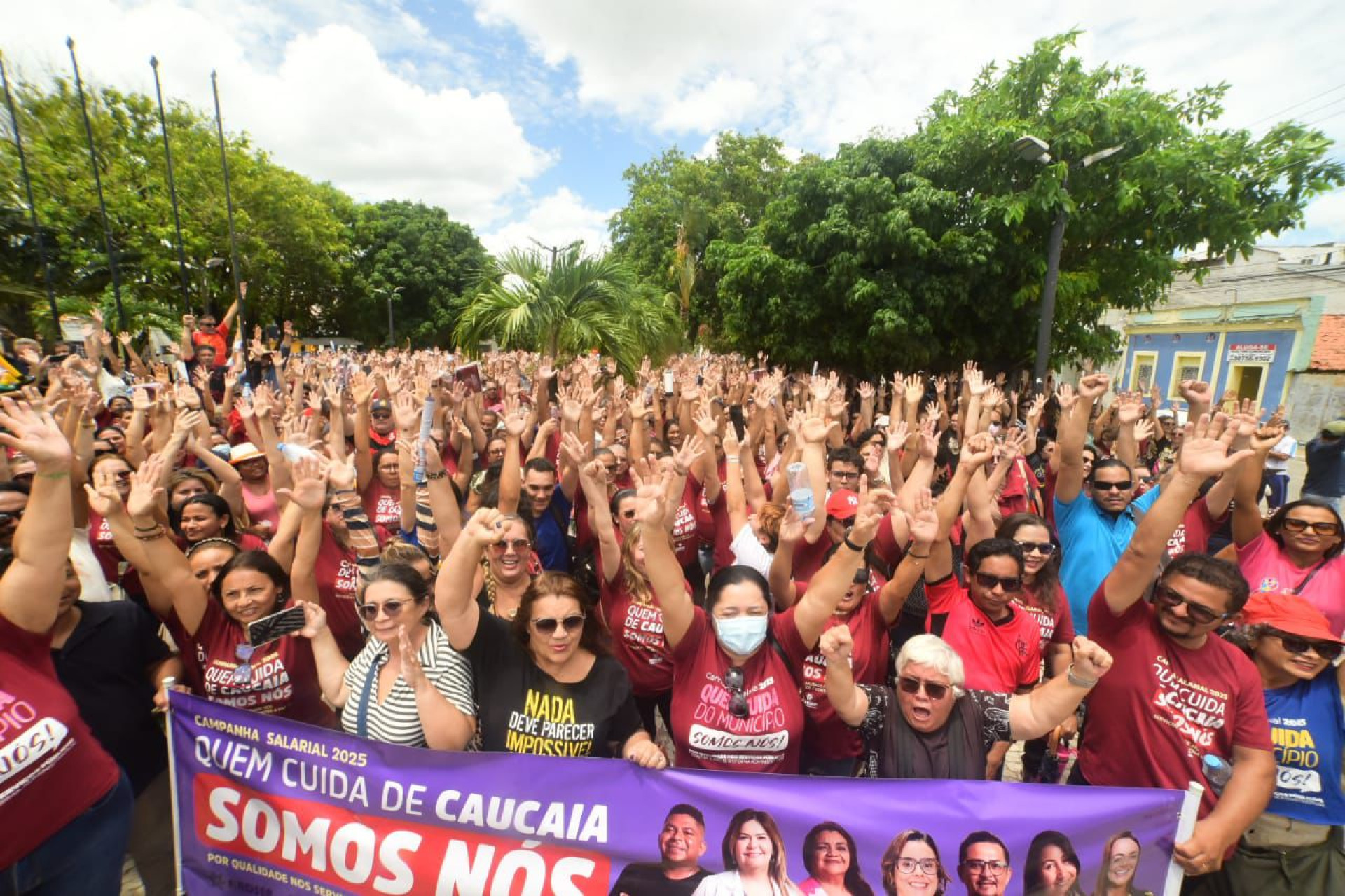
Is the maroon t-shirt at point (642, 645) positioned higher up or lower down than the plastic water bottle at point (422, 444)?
lower down

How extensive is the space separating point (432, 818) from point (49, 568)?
4.97 ft

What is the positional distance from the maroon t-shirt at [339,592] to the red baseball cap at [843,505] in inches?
108

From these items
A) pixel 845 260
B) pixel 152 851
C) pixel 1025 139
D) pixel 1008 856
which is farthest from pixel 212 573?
pixel 845 260

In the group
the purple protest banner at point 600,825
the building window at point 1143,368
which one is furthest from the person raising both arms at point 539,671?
the building window at point 1143,368

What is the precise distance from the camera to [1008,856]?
2191mm

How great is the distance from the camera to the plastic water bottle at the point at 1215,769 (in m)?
2.28

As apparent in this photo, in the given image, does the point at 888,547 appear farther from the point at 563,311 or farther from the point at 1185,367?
the point at 1185,367

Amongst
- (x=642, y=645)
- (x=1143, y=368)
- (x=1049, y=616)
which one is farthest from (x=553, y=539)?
(x=1143, y=368)

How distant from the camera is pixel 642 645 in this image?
314 centimetres

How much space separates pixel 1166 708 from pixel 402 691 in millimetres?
2899

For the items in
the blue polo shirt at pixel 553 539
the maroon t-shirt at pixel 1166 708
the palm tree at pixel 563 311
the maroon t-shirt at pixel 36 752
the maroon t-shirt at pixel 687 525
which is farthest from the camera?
the palm tree at pixel 563 311

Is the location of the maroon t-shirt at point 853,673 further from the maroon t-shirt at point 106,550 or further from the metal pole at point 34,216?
the metal pole at point 34,216

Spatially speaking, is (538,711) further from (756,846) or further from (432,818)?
(756,846)

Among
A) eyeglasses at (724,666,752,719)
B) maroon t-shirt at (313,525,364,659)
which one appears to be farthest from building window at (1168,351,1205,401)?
maroon t-shirt at (313,525,364,659)
